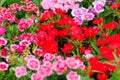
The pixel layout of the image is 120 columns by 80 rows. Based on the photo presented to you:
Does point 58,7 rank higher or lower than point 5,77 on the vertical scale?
higher

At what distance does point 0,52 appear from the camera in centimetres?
344

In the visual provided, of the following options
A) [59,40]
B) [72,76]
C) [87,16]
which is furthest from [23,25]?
[72,76]

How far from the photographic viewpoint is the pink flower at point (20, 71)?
300 cm

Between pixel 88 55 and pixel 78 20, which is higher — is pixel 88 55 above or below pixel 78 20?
below

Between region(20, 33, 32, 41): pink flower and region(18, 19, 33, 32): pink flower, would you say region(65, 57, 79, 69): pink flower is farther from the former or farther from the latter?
region(18, 19, 33, 32): pink flower

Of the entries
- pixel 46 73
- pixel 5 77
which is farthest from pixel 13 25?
pixel 46 73

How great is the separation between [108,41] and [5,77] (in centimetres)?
95

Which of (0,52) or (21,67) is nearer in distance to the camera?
(21,67)

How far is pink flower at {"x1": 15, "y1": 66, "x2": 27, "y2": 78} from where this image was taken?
→ 118 inches

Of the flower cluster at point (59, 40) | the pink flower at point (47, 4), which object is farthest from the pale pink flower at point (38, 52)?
the pink flower at point (47, 4)

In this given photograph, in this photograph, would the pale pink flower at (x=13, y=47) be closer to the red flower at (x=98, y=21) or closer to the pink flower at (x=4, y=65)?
the pink flower at (x=4, y=65)

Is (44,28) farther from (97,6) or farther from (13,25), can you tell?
(97,6)

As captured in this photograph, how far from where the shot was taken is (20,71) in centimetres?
301

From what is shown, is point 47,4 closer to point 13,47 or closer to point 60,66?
point 13,47
